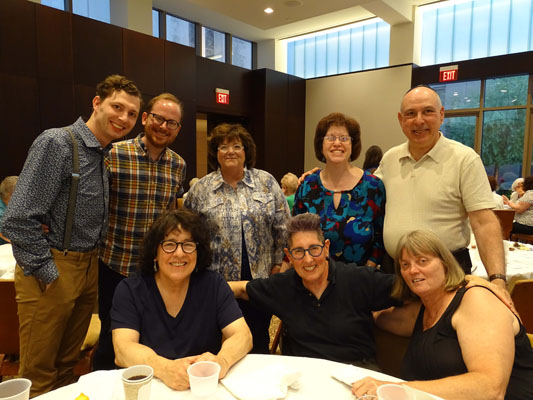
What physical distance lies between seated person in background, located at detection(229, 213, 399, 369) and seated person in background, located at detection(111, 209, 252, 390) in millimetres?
295

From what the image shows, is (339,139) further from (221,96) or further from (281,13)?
(221,96)

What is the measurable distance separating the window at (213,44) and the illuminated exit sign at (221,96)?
172 cm

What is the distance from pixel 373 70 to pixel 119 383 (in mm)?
9050

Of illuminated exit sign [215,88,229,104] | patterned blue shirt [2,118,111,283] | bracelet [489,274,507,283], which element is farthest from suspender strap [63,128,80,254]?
illuminated exit sign [215,88,229,104]

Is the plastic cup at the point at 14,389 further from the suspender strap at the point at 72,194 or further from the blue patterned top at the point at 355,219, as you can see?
the blue patterned top at the point at 355,219

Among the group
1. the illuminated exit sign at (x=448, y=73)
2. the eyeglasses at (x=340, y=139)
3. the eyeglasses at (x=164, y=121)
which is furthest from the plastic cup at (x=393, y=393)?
the illuminated exit sign at (x=448, y=73)

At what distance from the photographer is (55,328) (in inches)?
76.2

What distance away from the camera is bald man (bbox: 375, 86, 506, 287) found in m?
1.96

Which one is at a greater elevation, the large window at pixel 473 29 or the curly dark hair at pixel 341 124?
the large window at pixel 473 29

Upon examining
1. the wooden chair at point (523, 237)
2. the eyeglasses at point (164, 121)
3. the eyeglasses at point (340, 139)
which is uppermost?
the eyeglasses at point (164, 121)

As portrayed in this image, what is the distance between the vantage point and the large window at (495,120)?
301 inches

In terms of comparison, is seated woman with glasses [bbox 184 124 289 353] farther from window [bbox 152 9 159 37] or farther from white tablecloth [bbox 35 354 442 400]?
window [bbox 152 9 159 37]

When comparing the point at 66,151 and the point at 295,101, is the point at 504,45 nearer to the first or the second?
the point at 295,101

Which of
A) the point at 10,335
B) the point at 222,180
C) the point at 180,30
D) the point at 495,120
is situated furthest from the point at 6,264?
the point at 495,120
